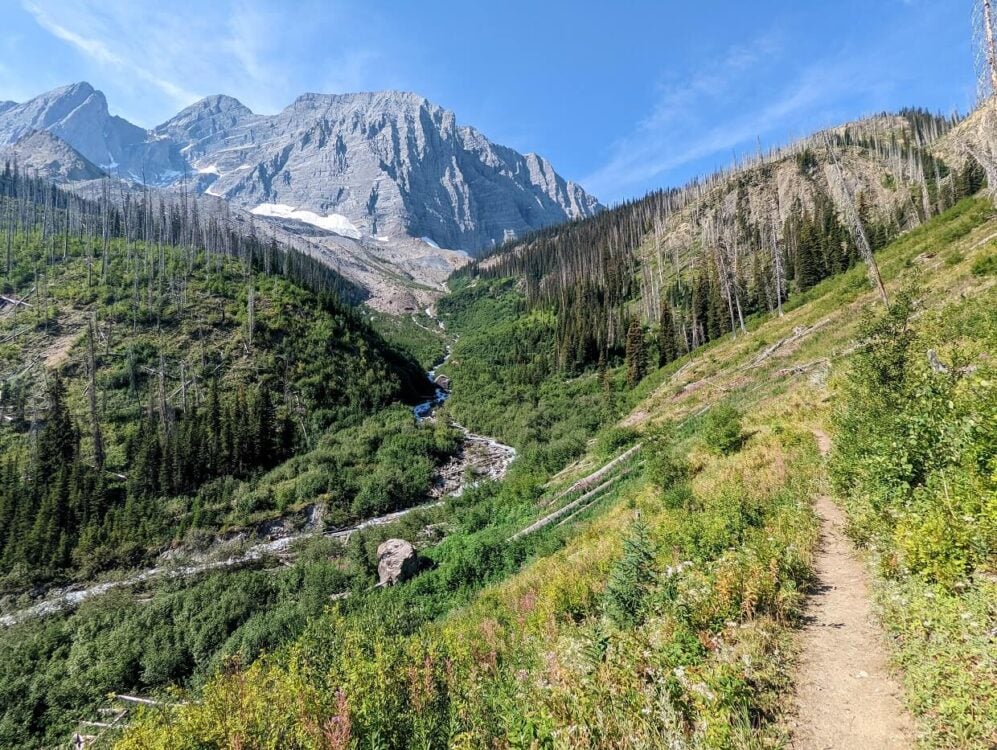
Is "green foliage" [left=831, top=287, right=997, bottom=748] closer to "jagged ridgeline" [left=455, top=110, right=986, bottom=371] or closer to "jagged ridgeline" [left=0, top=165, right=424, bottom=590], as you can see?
"jagged ridgeline" [left=0, top=165, right=424, bottom=590]

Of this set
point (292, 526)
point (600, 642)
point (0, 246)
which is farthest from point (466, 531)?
point (0, 246)

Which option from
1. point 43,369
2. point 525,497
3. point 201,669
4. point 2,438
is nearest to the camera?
point 201,669

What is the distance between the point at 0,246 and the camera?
3135 inches

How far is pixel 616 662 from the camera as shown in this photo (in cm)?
524

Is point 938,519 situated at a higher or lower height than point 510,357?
lower

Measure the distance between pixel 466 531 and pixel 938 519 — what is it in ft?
70.6

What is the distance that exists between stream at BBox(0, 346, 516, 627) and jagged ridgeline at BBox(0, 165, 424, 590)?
2.63 metres

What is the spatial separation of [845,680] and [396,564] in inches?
713

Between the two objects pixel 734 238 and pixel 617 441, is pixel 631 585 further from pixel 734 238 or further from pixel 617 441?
pixel 734 238

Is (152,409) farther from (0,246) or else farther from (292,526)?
(0,246)

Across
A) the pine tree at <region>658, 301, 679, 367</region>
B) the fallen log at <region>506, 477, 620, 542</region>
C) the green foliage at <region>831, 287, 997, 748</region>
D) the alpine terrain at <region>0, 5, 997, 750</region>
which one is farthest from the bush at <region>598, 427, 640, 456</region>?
the pine tree at <region>658, 301, 679, 367</region>

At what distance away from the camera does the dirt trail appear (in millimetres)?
3947

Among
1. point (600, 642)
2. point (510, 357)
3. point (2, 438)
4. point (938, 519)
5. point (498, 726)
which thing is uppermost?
point (510, 357)

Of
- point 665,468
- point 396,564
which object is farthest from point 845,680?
point 396,564
